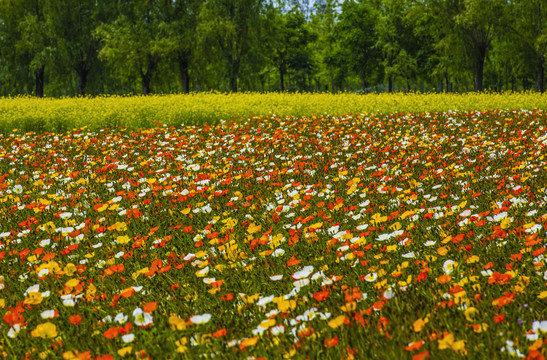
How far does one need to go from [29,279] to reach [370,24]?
41.6m

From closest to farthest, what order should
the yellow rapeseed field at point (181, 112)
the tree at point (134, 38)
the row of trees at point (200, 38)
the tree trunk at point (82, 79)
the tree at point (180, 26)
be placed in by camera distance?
the yellow rapeseed field at point (181, 112) < the row of trees at point (200, 38) < the tree at point (134, 38) < the tree at point (180, 26) < the tree trunk at point (82, 79)

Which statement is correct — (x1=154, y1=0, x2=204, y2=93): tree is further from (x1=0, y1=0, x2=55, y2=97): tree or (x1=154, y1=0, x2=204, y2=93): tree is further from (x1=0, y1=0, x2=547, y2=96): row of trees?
(x1=0, y1=0, x2=55, y2=97): tree

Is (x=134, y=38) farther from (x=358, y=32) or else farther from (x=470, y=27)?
(x=470, y=27)

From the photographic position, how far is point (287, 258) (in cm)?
297

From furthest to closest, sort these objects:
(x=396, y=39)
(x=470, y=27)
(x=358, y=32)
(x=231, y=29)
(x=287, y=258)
Answer: (x=358, y=32) → (x=396, y=39) → (x=231, y=29) → (x=470, y=27) → (x=287, y=258)

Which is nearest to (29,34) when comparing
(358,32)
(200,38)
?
(200,38)

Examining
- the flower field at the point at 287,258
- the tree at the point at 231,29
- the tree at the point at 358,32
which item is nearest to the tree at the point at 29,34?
the tree at the point at 231,29

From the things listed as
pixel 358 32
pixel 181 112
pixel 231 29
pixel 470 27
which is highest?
pixel 358 32

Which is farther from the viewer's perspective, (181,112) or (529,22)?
(529,22)

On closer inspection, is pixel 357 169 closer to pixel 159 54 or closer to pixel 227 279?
pixel 227 279

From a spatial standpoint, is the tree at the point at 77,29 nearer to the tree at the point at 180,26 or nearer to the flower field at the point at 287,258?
the tree at the point at 180,26

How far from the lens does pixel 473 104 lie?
45.3 feet

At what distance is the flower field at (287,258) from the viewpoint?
1.81 meters

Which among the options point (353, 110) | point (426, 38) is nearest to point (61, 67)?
point (353, 110)
